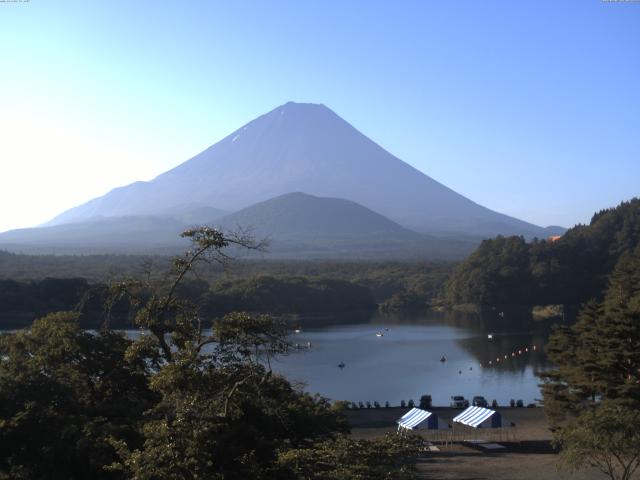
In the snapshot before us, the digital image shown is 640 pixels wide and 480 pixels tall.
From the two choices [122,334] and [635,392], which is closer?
[122,334]

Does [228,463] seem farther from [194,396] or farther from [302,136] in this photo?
[302,136]

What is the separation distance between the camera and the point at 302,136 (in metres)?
111

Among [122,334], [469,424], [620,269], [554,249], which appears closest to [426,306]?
[554,249]

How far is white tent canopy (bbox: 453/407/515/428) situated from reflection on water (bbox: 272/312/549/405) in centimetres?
408

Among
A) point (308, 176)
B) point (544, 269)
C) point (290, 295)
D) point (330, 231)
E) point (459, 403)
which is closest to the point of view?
point (459, 403)

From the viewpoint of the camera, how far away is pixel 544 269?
120 ft

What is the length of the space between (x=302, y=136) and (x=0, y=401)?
106423mm

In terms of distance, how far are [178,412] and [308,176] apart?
4125 inches

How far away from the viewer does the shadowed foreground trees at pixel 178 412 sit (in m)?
4.59

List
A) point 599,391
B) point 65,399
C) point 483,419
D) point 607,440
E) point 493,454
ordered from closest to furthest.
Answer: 1. point 65,399
2. point 607,440
3. point 599,391
4. point 493,454
5. point 483,419

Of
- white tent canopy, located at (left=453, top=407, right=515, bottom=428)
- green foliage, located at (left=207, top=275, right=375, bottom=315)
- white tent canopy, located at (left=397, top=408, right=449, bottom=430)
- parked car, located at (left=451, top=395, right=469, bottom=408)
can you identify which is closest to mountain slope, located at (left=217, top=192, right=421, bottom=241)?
green foliage, located at (left=207, top=275, right=375, bottom=315)

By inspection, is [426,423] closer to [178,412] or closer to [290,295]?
[178,412]

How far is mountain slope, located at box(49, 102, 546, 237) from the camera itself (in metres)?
A: 105

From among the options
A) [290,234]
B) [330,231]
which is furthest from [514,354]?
[330,231]
